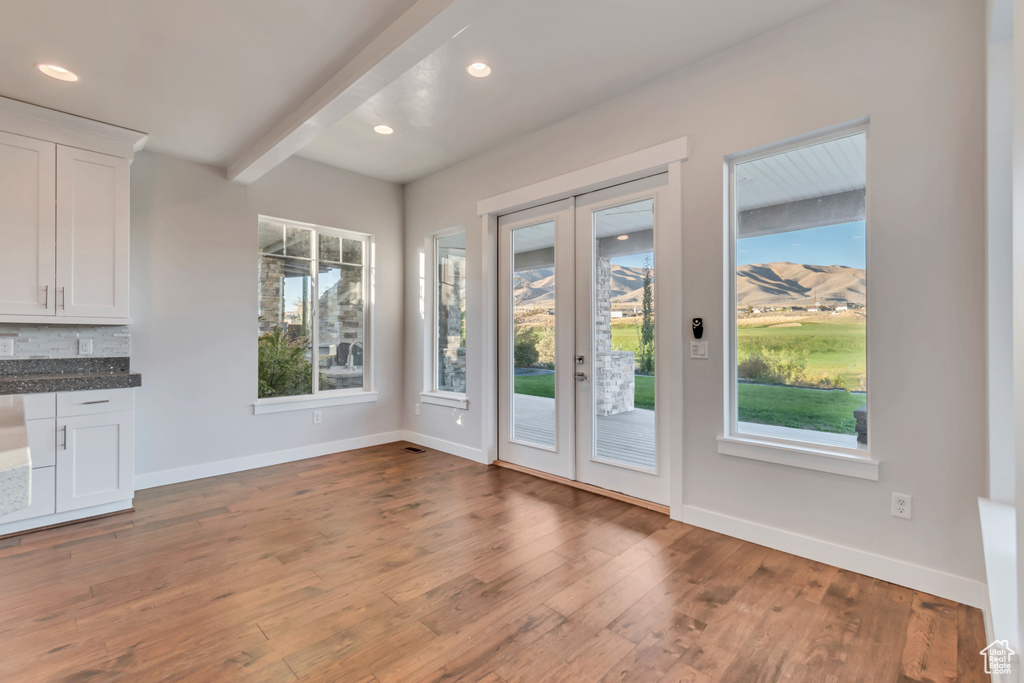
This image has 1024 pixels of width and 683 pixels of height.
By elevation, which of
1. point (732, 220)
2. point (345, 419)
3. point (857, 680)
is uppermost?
point (732, 220)

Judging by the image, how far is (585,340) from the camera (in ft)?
11.9

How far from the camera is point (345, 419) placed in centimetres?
486

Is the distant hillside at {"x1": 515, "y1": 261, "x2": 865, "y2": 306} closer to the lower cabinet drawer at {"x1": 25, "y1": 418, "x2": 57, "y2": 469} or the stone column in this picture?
the stone column

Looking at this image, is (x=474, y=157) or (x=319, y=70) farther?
(x=474, y=157)

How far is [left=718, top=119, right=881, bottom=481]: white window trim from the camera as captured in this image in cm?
235

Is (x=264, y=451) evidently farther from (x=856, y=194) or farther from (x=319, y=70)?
(x=856, y=194)

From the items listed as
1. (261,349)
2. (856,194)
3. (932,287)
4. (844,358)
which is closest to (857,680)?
(844,358)

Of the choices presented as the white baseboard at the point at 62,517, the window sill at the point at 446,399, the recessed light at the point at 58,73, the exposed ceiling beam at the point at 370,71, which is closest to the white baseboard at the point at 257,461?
the white baseboard at the point at 62,517

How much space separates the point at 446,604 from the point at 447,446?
8.82 feet

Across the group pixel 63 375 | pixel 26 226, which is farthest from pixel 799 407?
pixel 26 226

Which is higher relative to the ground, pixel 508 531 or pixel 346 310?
pixel 346 310

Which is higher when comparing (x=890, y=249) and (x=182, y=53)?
(x=182, y=53)

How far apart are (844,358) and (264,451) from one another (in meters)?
4.51

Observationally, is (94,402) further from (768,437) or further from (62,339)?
(768,437)
